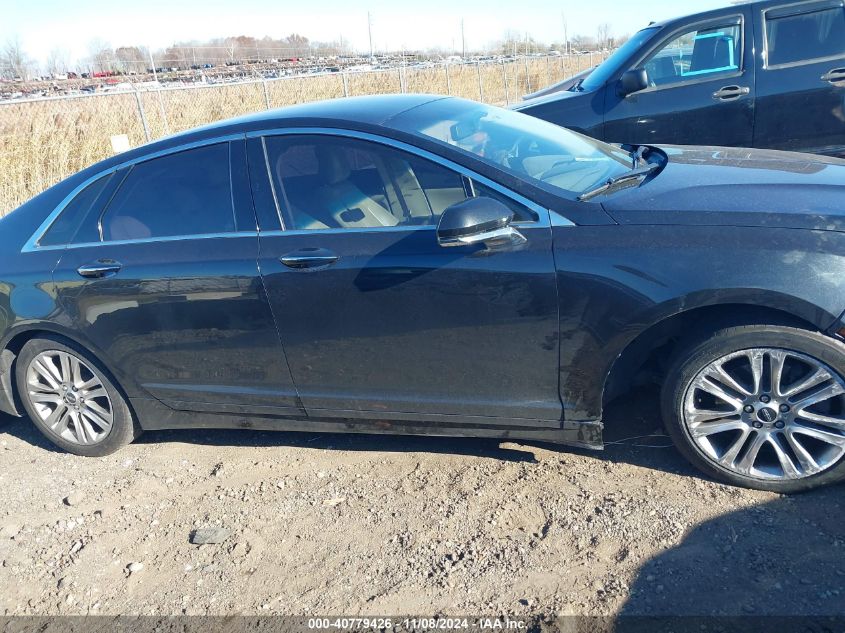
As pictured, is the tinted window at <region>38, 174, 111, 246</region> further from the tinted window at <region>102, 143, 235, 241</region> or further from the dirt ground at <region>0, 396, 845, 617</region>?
the dirt ground at <region>0, 396, 845, 617</region>

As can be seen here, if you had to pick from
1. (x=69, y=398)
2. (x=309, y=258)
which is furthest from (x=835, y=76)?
(x=69, y=398)

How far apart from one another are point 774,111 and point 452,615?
5535 mm

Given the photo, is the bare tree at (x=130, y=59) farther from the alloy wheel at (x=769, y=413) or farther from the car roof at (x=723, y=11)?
the alloy wheel at (x=769, y=413)

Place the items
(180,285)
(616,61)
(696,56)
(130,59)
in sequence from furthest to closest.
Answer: (130,59), (616,61), (696,56), (180,285)

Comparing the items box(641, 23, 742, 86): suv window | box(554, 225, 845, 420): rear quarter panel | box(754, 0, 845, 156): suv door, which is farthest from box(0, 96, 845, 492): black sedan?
box(641, 23, 742, 86): suv window

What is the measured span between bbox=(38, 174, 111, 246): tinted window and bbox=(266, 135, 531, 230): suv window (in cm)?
111

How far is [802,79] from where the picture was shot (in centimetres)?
633

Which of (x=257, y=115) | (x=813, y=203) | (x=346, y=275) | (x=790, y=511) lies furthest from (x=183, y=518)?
(x=813, y=203)

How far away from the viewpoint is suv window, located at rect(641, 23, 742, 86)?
660cm

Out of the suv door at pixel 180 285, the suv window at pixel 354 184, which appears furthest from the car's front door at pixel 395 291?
the suv door at pixel 180 285

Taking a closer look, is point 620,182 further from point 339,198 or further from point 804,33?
point 804,33

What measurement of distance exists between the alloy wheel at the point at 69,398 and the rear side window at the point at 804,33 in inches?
236

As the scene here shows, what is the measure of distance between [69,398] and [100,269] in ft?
2.85

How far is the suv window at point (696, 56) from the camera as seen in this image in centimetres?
660
